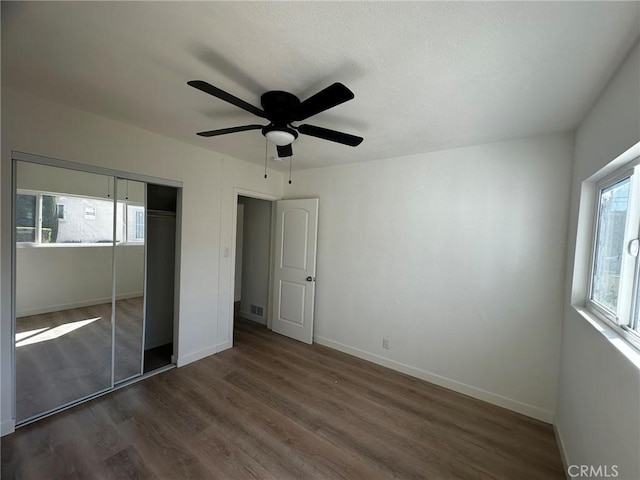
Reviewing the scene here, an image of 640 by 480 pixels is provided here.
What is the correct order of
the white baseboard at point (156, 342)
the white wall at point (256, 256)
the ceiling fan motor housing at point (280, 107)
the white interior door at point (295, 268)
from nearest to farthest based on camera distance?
the ceiling fan motor housing at point (280, 107) → the white baseboard at point (156, 342) → the white interior door at point (295, 268) → the white wall at point (256, 256)

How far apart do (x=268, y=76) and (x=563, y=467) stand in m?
3.24

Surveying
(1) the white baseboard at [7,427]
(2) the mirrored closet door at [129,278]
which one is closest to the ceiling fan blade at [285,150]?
(2) the mirrored closet door at [129,278]

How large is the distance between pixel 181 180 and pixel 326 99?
2.15 metres

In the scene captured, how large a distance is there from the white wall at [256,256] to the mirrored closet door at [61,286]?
2.20 meters

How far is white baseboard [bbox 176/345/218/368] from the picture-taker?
2.90 m

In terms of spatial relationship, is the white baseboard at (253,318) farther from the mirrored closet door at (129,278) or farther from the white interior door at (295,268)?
the mirrored closet door at (129,278)

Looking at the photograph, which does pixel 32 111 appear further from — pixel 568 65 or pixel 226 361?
pixel 568 65

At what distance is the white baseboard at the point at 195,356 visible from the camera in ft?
9.52

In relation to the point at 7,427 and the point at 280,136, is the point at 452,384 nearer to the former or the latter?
the point at 280,136

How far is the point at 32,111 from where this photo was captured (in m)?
1.91

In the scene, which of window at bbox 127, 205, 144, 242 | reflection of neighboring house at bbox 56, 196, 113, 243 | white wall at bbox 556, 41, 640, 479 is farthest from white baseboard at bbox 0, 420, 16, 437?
white wall at bbox 556, 41, 640, 479

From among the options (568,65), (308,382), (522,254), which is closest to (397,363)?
(308,382)

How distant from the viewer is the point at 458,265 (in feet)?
8.66

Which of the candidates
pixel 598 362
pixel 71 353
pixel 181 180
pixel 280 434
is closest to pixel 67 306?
pixel 71 353
